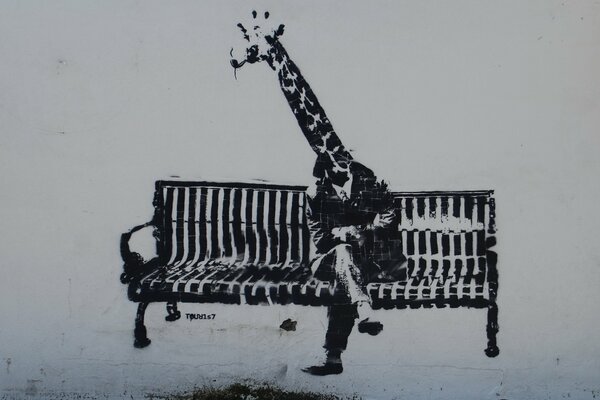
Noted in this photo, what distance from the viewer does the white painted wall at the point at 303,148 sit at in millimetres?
4555

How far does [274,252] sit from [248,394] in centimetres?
116

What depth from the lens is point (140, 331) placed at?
183 inches

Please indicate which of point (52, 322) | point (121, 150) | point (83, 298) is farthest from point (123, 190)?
point (52, 322)

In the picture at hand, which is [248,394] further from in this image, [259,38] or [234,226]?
[259,38]

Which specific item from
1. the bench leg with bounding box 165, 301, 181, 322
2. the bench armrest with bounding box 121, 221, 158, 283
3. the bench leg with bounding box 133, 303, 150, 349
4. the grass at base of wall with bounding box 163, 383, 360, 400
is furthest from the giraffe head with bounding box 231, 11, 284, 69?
the grass at base of wall with bounding box 163, 383, 360, 400

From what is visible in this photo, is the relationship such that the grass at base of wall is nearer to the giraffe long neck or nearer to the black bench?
the black bench

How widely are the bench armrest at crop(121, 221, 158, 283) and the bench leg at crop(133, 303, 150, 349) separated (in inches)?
9.8

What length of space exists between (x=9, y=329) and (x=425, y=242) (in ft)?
11.2

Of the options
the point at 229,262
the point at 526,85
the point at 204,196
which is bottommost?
the point at 229,262

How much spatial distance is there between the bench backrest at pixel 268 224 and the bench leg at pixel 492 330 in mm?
351

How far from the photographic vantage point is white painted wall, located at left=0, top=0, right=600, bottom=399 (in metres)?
4.55

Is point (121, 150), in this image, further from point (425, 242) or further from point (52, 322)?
point (425, 242)

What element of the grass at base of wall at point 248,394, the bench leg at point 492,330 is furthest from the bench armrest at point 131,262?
the bench leg at point 492,330

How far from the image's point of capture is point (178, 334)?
184 inches
